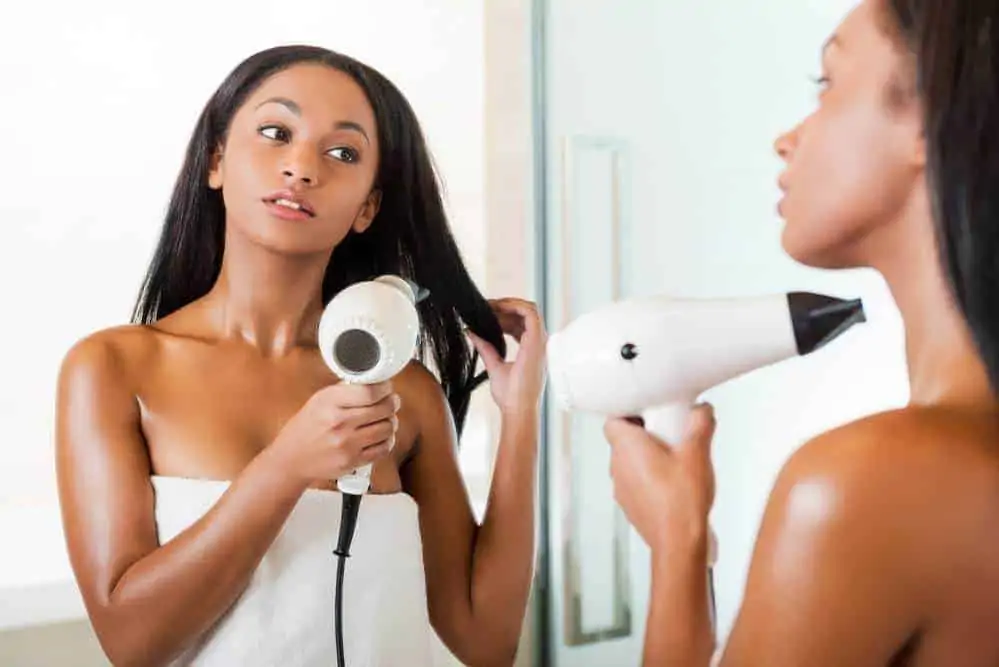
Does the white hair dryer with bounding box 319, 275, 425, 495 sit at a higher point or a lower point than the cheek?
lower

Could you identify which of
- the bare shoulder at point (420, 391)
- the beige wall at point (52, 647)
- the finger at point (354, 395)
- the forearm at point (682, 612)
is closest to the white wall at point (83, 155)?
the beige wall at point (52, 647)

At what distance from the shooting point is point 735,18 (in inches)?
46.0

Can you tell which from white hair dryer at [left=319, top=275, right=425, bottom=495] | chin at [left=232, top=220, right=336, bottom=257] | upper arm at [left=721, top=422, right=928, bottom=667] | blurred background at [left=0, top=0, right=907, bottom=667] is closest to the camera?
upper arm at [left=721, top=422, right=928, bottom=667]

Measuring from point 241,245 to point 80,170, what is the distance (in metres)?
0.34

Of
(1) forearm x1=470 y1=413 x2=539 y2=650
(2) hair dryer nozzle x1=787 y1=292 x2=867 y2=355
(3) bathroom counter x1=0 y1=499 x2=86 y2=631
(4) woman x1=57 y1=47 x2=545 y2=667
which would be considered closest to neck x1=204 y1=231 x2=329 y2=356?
(4) woman x1=57 y1=47 x2=545 y2=667

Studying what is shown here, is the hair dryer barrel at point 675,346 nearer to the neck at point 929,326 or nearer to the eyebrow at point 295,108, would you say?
the neck at point 929,326

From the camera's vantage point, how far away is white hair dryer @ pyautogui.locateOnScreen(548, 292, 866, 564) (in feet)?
2.13

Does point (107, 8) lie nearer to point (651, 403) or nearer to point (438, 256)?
point (438, 256)

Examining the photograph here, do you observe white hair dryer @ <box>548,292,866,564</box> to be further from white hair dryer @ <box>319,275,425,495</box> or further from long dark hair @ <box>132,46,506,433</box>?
long dark hair @ <box>132,46,506,433</box>

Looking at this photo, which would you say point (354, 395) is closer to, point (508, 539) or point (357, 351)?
point (357, 351)

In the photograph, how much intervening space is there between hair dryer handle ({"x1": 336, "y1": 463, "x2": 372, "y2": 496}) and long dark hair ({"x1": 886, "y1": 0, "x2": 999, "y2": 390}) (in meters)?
0.45

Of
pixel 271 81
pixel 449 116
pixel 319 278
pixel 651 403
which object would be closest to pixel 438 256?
pixel 319 278

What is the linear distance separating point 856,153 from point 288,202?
1.50 feet

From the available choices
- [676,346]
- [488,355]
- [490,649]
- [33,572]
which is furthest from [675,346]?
[33,572]
